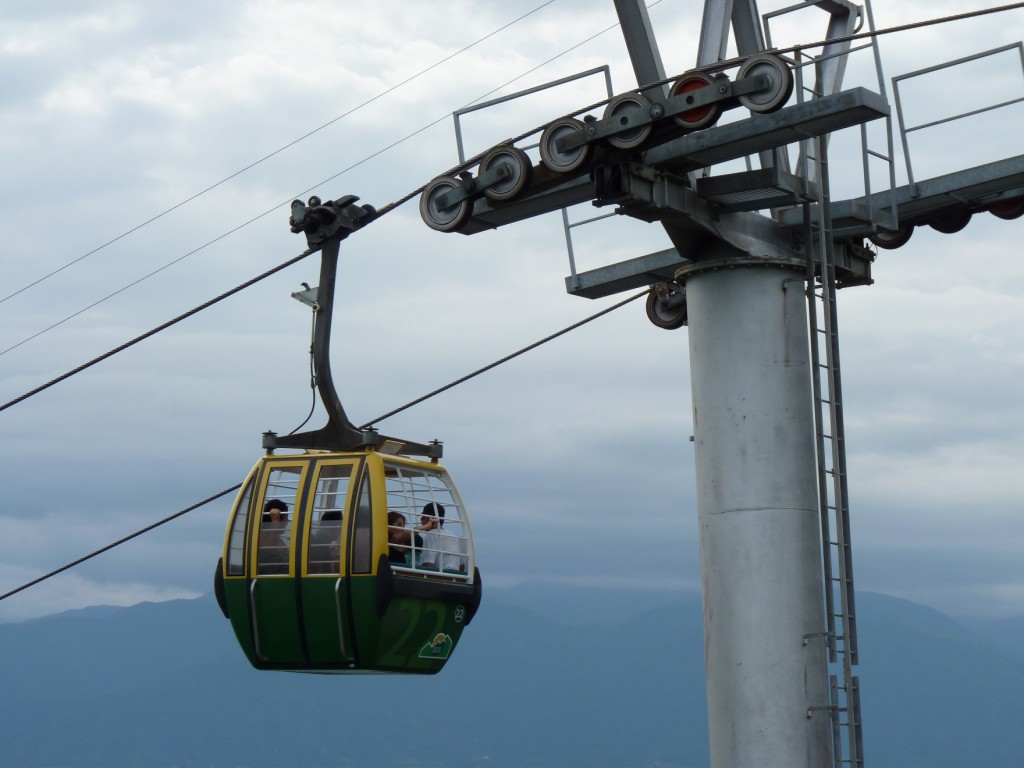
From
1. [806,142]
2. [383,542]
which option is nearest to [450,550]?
[383,542]

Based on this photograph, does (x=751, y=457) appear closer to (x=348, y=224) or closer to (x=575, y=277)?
(x=575, y=277)

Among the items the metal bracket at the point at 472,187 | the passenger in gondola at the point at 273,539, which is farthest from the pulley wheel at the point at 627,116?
the passenger in gondola at the point at 273,539

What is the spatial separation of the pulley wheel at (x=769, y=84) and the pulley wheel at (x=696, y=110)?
307mm

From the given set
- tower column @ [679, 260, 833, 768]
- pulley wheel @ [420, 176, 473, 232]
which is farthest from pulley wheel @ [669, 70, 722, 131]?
pulley wheel @ [420, 176, 473, 232]

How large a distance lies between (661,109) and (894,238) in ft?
17.3

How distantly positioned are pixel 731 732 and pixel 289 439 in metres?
5.80

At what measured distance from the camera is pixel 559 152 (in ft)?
51.0

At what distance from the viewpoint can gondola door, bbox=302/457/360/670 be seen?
51.8ft

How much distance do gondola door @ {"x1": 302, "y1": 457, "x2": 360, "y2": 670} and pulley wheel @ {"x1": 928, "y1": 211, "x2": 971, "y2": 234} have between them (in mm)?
7621

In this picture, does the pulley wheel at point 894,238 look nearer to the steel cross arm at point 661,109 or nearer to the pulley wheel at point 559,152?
the steel cross arm at point 661,109

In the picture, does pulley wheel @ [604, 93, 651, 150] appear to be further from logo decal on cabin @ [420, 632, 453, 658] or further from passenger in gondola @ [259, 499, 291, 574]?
logo decal on cabin @ [420, 632, 453, 658]

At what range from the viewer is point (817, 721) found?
52.5ft

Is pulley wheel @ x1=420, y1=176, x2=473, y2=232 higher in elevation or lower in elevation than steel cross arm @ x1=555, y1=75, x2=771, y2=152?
lower

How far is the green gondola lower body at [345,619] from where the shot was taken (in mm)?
15719
